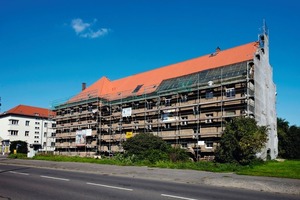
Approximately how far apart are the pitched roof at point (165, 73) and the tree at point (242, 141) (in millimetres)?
11667

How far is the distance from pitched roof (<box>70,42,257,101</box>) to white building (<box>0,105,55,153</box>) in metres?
28.5

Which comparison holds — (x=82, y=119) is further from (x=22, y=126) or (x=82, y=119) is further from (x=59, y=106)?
(x=22, y=126)

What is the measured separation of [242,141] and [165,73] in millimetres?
22425

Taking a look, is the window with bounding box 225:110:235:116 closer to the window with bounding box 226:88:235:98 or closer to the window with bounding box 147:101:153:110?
the window with bounding box 226:88:235:98

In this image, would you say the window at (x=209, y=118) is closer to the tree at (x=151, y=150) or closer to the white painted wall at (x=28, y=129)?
the tree at (x=151, y=150)

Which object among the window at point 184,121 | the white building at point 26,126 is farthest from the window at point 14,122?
the window at point 184,121

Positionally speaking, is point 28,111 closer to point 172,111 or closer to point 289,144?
point 172,111

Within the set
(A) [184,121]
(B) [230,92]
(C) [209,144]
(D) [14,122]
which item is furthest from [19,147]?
(B) [230,92]

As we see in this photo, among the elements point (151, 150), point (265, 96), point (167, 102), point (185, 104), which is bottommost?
point (151, 150)

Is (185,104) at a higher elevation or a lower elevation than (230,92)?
lower

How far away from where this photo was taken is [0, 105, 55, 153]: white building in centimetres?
7806

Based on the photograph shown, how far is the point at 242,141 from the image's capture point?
25516mm

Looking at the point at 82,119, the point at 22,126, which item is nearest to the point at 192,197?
the point at 82,119

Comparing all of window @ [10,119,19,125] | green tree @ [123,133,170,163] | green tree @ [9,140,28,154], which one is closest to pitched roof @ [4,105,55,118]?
window @ [10,119,19,125]
